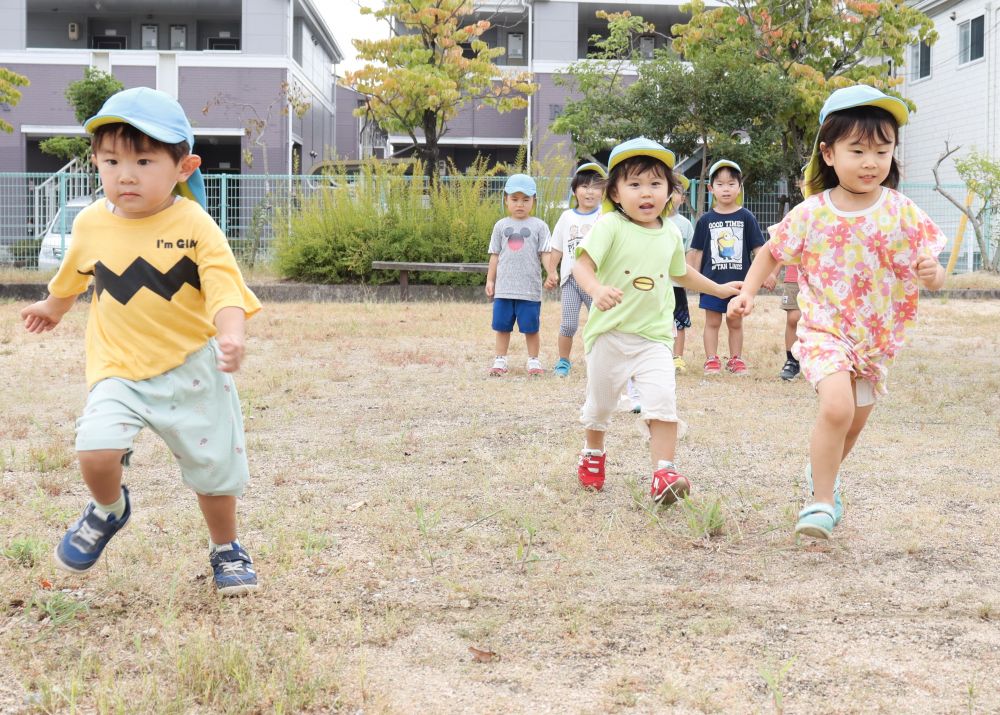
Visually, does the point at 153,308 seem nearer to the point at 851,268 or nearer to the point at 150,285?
the point at 150,285

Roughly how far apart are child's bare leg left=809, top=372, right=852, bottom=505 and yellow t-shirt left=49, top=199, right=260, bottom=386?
6.30 feet

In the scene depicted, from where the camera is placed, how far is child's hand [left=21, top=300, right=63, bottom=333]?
337 cm

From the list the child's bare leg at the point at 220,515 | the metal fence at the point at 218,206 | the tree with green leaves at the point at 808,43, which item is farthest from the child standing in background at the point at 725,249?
the tree with green leaves at the point at 808,43

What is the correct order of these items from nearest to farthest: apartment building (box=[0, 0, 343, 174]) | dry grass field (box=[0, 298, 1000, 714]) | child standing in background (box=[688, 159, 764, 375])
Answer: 1. dry grass field (box=[0, 298, 1000, 714])
2. child standing in background (box=[688, 159, 764, 375])
3. apartment building (box=[0, 0, 343, 174])

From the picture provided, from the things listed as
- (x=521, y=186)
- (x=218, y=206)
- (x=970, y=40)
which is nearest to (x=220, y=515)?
(x=521, y=186)

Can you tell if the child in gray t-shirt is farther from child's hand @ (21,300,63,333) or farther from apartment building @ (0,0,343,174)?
apartment building @ (0,0,343,174)

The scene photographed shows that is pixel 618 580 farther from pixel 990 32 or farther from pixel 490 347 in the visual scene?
pixel 990 32

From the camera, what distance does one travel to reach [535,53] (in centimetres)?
2964

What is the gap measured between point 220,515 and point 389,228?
44.0ft

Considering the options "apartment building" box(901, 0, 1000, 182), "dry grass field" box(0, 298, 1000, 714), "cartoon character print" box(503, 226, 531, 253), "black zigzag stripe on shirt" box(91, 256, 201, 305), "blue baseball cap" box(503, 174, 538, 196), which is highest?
"apartment building" box(901, 0, 1000, 182)

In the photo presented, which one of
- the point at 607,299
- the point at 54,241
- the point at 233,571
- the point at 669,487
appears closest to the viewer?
the point at 233,571

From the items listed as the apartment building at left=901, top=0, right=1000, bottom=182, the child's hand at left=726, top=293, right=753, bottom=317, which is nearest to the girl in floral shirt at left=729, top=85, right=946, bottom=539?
the child's hand at left=726, top=293, right=753, bottom=317

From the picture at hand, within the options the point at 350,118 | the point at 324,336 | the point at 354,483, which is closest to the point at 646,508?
the point at 354,483

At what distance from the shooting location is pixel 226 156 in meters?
31.2
